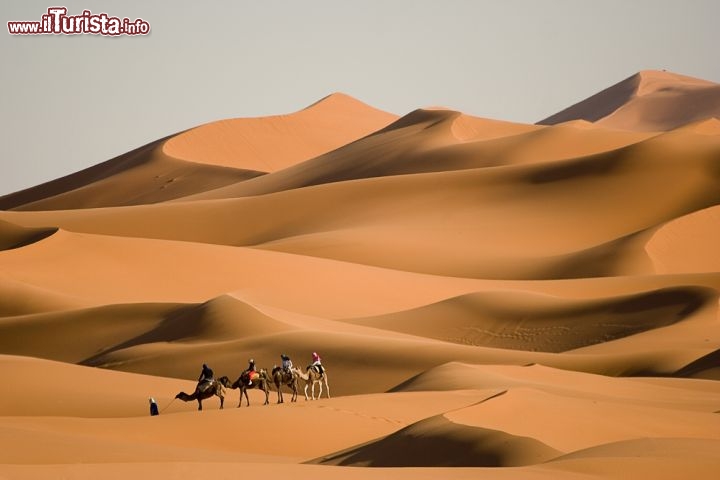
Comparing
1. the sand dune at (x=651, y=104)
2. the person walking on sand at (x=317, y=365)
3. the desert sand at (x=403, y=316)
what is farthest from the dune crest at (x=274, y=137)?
the person walking on sand at (x=317, y=365)

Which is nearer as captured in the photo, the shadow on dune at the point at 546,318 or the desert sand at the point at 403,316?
the desert sand at the point at 403,316

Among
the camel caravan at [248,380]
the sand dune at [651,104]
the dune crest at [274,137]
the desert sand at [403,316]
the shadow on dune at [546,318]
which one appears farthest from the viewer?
the sand dune at [651,104]

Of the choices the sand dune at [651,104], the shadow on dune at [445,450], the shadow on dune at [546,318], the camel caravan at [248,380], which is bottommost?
the shadow on dune at [445,450]

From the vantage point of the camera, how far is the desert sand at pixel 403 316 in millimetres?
14531

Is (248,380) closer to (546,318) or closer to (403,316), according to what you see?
(546,318)

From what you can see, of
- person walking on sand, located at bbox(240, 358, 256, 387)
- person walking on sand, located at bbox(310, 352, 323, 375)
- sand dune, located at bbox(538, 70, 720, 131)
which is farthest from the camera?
sand dune, located at bbox(538, 70, 720, 131)

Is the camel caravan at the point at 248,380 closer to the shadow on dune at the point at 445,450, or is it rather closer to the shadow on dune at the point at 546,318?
the shadow on dune at the point at 445,450

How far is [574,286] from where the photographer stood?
3878 centimetres

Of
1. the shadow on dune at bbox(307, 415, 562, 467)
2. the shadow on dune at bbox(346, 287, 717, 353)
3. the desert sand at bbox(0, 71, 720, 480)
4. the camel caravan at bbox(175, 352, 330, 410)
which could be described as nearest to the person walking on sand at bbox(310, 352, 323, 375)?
the camel caravan at bbox(175, 352, 330, 410)

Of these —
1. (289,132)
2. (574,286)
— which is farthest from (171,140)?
(574,286)

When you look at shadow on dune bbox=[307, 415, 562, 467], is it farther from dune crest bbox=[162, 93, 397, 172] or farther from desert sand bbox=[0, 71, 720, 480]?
dune crest bbox=[162, 93, 397, 172]

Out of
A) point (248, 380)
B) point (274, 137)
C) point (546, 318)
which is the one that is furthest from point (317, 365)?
point (274, 137)

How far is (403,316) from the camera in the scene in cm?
3478

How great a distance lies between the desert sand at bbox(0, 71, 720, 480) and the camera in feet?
47.7
